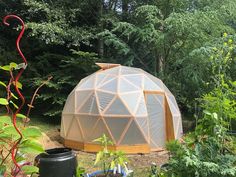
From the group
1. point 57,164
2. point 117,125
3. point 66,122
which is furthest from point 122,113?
point 57,164

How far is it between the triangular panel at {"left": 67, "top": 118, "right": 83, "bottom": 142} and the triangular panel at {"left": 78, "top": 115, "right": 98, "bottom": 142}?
179mm

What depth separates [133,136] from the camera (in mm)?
7355

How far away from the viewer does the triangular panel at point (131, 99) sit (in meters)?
7.49

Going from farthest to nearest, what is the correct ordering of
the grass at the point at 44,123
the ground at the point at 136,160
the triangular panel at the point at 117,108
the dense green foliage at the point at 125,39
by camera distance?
the grass at the point at 44,123 → the dense green foliage at the point at 125,39 → the triangular panel at the point at 117,108 → the ground at the point at 136,160

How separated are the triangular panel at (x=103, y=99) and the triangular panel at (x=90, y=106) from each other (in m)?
0.11

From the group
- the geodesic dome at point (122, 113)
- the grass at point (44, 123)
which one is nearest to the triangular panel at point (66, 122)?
the geodesic dome at point (122, 113)

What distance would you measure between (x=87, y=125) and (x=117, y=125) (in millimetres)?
815

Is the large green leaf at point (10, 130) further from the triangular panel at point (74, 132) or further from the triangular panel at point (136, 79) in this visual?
the triangular panel at point (136, 79)

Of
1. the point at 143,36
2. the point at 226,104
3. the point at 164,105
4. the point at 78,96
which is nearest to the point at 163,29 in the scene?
the point at 143,36

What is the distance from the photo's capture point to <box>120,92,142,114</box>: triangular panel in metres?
7.49

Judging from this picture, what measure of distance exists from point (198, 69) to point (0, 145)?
9832mm

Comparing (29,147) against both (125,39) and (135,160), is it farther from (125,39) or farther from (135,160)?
(125,39)

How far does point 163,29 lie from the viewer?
11.7m

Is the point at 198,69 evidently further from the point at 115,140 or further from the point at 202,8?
the point at 115,140
